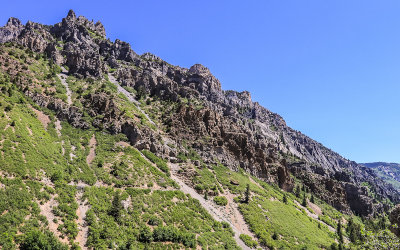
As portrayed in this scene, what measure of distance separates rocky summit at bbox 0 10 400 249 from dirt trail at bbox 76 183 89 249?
0.39 feet

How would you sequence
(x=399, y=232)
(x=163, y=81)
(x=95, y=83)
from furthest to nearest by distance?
(x=163, y=81)
(x=95, y=83)
(x=399, y=232)

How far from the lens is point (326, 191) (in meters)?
133

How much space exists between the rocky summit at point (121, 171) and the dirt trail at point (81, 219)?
118 mm

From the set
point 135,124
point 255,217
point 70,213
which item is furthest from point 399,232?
point 135,124

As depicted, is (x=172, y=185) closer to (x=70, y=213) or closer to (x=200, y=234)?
(x=200, y=234)

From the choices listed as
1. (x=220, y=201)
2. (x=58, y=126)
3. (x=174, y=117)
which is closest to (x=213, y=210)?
(x=220, y=201)

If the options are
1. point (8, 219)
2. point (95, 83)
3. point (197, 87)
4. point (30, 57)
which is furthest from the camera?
point (197, 87)

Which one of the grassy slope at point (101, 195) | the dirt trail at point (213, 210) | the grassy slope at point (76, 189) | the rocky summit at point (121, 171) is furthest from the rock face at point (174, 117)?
the dirt trail at point (213, 210)

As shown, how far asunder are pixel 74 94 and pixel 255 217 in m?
67.7

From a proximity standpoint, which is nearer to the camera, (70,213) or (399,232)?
(70,213)

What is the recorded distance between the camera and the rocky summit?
29281mm

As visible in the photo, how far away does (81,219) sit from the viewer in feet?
99.6

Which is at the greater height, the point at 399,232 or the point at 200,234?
the point at 399,232

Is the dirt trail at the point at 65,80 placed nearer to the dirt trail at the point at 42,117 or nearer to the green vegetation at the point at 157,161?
the dirt trail at the point at 42,117
